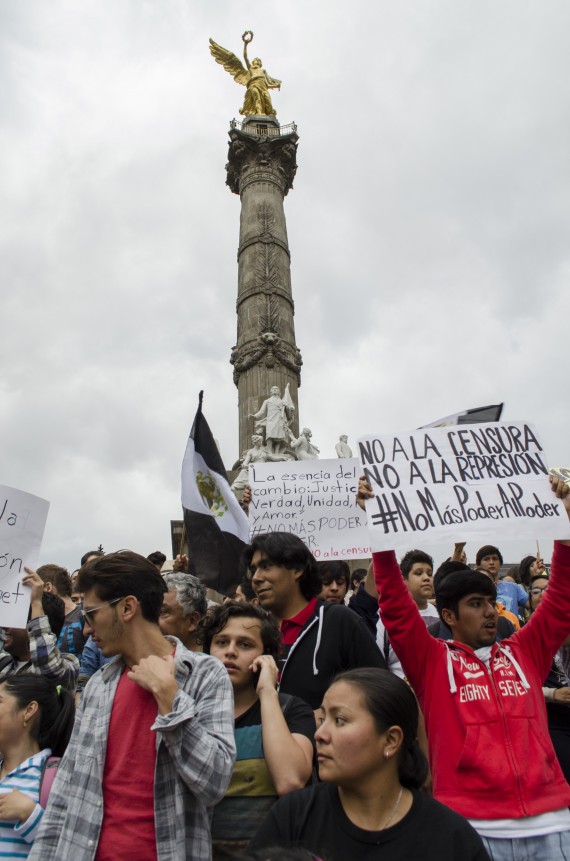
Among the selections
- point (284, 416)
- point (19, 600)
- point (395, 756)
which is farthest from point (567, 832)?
point (284, 416)

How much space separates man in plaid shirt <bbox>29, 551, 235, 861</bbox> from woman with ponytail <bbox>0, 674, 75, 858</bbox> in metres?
0.32

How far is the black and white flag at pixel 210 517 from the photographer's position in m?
4.21

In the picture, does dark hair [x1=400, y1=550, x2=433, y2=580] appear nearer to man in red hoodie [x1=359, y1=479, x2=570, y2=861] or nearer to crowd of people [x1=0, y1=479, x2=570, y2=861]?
crowd of people [x1=0, y1=479, x2=570, y2=861]

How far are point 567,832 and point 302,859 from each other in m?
1.30

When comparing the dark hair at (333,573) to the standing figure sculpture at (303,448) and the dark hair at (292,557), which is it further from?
the standing figure sculpture at (303,448)

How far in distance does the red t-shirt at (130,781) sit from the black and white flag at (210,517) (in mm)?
2436

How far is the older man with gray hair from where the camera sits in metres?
2.66

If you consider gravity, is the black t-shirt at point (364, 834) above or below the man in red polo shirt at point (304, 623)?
below

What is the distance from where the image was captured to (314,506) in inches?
189

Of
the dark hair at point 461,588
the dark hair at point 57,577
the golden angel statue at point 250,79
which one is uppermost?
the golden angel statue at point 250,79

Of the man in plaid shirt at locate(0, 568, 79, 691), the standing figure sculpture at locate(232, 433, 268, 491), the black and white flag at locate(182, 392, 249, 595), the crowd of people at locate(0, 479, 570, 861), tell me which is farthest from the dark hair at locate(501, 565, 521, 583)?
the standing figure sculpture at locate(232, 433, 268, 491)

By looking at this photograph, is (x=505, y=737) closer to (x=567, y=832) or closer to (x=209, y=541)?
(x=567, y=832)

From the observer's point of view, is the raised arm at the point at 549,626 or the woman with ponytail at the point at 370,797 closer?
the woman with ponytail at the point at 370,797

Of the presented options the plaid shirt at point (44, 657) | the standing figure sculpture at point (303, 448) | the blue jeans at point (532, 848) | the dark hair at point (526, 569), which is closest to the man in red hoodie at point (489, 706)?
the blue jeans at point (532, 848)
